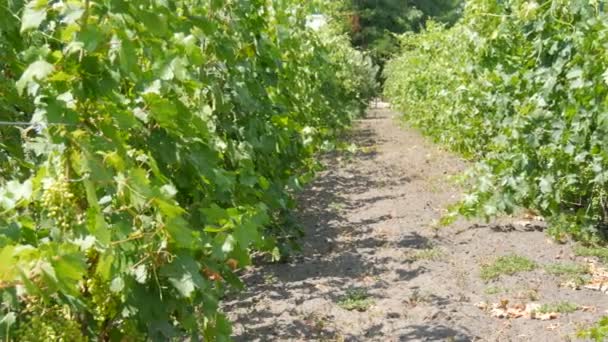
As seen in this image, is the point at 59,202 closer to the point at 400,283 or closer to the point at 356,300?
the point at 356,300

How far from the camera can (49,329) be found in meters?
1.86

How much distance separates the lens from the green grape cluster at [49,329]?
6.09ft

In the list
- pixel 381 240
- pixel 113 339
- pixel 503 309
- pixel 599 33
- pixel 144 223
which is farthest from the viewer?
pixel 381 240

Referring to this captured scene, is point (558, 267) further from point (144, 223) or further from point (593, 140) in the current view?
point (144, 223)

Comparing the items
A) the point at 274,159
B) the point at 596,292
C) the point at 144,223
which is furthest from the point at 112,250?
the point at 596,292

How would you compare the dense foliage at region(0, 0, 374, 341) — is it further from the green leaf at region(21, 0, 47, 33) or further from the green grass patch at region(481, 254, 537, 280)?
the green grass patch at region(481, 254, 537, 280)

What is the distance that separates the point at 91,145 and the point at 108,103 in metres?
0.33

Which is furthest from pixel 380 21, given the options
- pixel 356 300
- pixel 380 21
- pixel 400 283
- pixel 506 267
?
pixel 356 300

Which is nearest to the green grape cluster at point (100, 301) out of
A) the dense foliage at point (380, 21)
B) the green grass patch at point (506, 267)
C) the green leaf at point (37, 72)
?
the green leaf at point (37, 72)

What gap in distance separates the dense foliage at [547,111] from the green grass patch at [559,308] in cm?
143

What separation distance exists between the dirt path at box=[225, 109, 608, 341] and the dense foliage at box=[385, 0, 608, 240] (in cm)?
40

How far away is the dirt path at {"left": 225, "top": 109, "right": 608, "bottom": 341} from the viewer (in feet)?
14.9

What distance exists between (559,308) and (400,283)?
1264 millimetres

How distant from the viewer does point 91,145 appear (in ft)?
6.53
